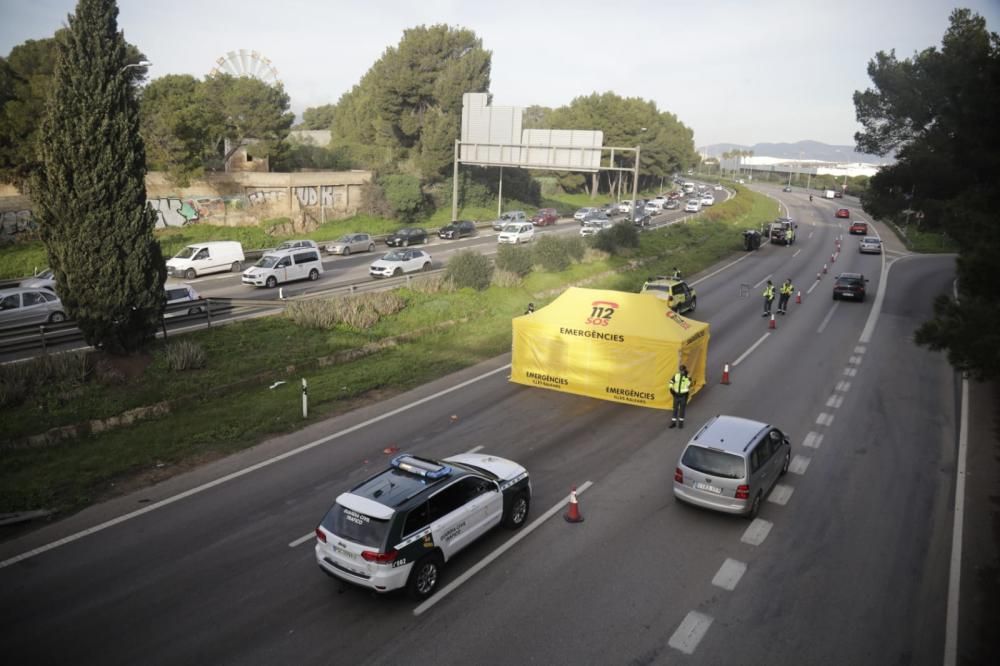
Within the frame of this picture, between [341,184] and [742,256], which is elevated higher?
[341,184]

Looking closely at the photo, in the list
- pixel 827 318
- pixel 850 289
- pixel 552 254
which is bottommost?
pixel 827 318

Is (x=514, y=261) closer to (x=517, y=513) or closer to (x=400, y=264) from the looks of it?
(x=400, y=264)

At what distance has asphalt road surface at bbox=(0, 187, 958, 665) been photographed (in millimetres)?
9242

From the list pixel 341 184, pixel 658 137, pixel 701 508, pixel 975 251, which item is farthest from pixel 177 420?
pixel 658 137

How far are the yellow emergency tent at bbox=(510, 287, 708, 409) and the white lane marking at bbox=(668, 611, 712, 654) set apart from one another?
9.32 meters

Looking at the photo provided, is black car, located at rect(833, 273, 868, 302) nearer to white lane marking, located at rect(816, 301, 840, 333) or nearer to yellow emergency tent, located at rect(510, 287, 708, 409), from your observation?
white lane marking, located at rect(816, 301, 840, 333)

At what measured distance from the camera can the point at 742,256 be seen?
52406mm

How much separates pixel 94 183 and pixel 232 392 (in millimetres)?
6949

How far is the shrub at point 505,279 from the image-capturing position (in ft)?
115

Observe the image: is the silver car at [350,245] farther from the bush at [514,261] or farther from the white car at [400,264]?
the bush at [514,261]

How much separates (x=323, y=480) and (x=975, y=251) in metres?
13.1

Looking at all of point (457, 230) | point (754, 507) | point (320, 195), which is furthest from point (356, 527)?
point (320, 195)

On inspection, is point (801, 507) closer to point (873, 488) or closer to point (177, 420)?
point (873, 488)

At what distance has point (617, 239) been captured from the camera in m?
47.1
